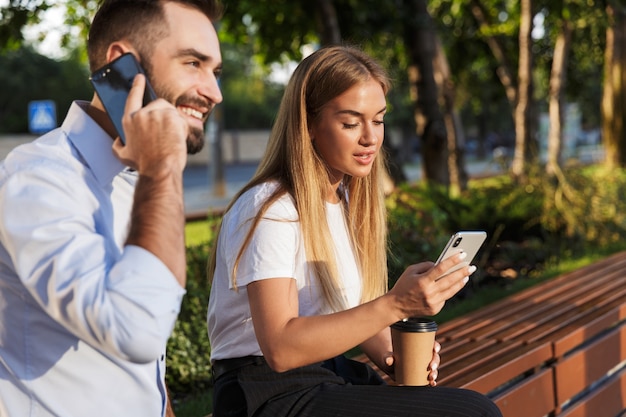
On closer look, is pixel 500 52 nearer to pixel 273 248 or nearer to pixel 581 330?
pixel 581 330

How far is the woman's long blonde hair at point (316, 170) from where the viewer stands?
253 cm

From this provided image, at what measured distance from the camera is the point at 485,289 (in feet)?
24.6

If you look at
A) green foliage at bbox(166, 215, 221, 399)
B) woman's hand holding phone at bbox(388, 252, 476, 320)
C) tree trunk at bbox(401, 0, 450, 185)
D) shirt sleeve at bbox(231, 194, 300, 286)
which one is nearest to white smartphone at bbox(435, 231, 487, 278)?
woman's hand holding phone at bbox(388, 252, 476, 320)

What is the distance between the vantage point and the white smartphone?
2.20 meters

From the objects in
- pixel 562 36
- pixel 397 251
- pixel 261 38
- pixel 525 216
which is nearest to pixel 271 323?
pixel 397 251

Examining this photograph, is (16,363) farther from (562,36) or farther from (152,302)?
(562,36)

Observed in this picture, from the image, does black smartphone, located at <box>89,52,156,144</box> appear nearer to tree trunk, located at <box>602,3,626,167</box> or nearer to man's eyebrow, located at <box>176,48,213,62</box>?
man's eyebrow, located at <box>176,48,213,62</box>

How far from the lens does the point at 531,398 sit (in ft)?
11.9

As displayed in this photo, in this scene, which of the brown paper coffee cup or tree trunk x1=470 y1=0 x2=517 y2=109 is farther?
tree trunk x1=470 y1=0 x2=517 y2=109

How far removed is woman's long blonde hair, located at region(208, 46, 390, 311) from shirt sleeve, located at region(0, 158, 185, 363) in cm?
80

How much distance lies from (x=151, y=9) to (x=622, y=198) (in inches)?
353

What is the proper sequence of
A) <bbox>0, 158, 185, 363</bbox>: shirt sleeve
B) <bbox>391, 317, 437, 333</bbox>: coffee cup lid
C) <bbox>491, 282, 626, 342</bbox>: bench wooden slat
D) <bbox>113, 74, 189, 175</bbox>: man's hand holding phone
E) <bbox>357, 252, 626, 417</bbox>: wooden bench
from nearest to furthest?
<bbox>0, 158, 185, 363</bbox>: shirt sleeve, <bbox>113, 74, 189, 175</bbox>: man's hand holding phone, <bbox>391, 317, 437, 333</bbox>: coffee cup lid, <bbox>357, 252, 626, 417</bbox>: wooden bench, <bbox>491, 282, 626, 342</bbox>: bench wooden slat

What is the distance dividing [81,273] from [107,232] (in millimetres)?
262

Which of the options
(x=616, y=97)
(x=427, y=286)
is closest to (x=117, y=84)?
(x=427, y=286)
